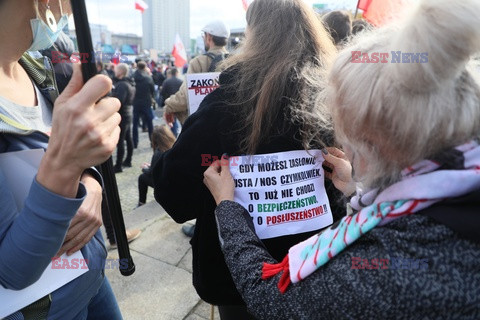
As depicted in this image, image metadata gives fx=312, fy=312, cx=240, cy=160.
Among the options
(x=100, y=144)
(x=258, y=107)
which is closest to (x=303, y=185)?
(x=258, y=107)

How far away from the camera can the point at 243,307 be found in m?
1.56

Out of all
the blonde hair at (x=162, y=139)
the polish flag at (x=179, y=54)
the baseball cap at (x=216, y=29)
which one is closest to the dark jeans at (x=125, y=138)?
the blonde hair at (x=162, y=139)

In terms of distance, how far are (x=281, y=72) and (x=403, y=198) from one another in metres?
0.70

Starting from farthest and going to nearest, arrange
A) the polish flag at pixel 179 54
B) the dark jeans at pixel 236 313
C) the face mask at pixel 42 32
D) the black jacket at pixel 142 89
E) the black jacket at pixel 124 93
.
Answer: the polish flag at pixel 179 54 → the black jacket at pixel 142 89 → the black jacket at pixel 124 93 → the dark jeans at pixel 236 313 → the face mask at pixel 42 32

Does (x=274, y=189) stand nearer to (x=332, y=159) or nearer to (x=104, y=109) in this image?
(x=332, y=159)

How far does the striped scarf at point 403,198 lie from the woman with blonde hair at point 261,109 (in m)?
0.50

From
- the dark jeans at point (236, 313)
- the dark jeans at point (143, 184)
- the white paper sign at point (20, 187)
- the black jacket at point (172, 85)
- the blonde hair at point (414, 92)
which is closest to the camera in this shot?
the blonde hair at point (414, 92)

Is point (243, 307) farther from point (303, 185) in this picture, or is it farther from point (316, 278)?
point (316, 278)

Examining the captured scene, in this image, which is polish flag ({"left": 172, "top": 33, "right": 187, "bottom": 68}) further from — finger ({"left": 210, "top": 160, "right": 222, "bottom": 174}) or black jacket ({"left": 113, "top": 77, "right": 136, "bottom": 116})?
finger ({"left": 210, "top": 160, "right": 222, "bottom": 174})

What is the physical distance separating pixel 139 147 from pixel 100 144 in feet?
25.3

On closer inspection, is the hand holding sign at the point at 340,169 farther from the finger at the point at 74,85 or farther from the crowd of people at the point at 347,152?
the finger at the point at 74,85

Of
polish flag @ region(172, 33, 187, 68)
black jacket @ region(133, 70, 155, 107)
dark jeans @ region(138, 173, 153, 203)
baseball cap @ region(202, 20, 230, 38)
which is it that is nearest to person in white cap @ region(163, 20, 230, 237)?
baseball cap @ region(202, 20, 230, 38)

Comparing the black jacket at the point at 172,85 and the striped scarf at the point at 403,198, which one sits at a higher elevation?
the striped scarf at the point at 403,198

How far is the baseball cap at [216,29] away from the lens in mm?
4035
